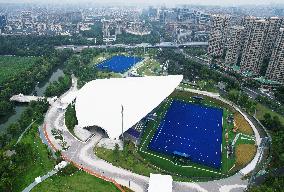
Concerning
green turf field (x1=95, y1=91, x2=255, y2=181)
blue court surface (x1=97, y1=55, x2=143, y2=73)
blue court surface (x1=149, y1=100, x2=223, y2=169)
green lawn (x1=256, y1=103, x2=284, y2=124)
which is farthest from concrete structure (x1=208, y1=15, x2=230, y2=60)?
green turf field (x1=95, y1=91, x2=255, y2=181)

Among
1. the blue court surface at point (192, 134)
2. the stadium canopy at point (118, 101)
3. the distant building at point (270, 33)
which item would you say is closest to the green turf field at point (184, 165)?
the blue court surface at point (192, 134)

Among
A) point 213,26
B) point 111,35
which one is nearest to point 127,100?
point 213,26

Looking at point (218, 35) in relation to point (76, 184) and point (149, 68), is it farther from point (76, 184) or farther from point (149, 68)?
point (76, 184)

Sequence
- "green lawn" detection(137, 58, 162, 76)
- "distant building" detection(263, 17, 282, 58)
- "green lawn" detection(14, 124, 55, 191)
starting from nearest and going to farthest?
"green lawn" detection(14, 124, 55, 191) → "green lawn" detection(137, 58, 162, 76) → "distant building" detection(263, 17, 282, 58)

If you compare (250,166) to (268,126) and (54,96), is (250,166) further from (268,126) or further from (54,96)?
(54,96)

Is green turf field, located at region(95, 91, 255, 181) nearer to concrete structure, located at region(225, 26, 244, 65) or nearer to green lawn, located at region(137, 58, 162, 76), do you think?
green lawn, located at region(137, 58, 162, 76)

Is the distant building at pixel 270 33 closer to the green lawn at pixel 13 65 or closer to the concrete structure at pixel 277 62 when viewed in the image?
the concrete structure at pixel 277 62
